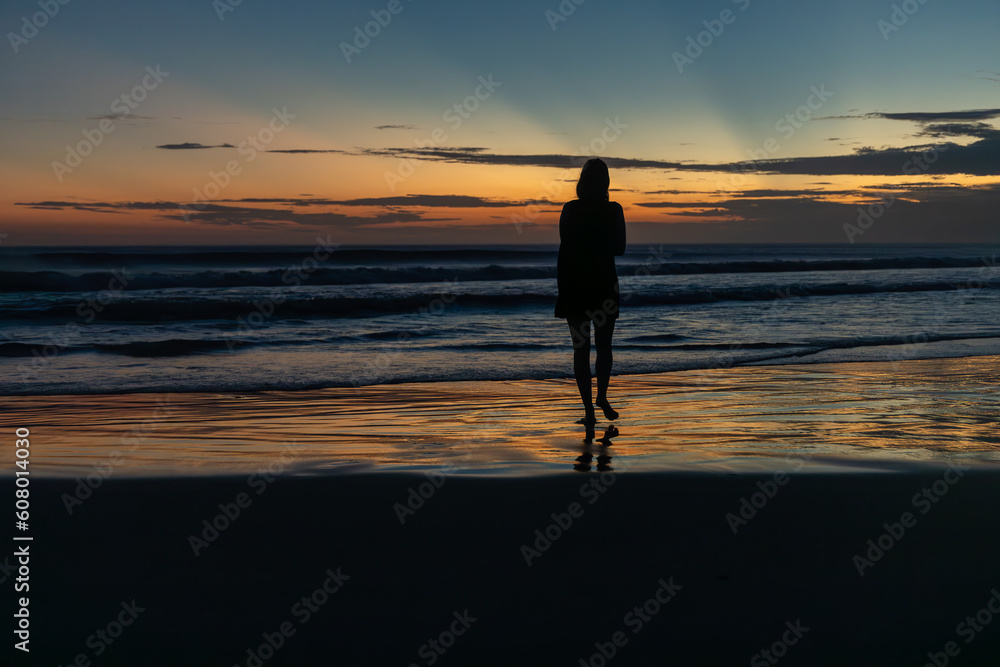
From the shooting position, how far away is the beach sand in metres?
2.54

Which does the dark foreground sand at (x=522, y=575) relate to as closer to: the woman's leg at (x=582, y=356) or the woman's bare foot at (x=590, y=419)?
the woman's bare foot at (x=590, y=419)

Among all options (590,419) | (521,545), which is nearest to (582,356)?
(590,419)

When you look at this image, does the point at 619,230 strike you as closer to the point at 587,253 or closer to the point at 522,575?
the point at 587,253

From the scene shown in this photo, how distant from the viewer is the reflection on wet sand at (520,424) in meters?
4.85

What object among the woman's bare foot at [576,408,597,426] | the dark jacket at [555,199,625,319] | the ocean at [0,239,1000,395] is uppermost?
the dark jacket at [555,199,625,319]

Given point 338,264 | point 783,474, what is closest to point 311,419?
point 783,474

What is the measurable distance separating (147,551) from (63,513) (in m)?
0.79

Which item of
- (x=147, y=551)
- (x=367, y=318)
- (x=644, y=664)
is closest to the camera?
(x=644, y=664)

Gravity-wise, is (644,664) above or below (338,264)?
below

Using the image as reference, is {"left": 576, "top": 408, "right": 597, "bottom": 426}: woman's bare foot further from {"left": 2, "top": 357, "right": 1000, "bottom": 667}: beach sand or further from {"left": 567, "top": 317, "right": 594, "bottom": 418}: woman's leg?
{"left": 2, "top": 357, "right": 1000, "bottom": 667}: beach sand

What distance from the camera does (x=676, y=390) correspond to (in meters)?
7.90

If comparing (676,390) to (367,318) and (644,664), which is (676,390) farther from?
(367,318)

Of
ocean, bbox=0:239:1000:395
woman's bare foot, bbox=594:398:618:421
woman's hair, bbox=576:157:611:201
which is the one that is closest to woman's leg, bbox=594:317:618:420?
woman's bare foot, bbox=594:398:618:421

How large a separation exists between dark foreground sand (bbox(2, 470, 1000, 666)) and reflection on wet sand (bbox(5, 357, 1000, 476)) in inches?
27.5
